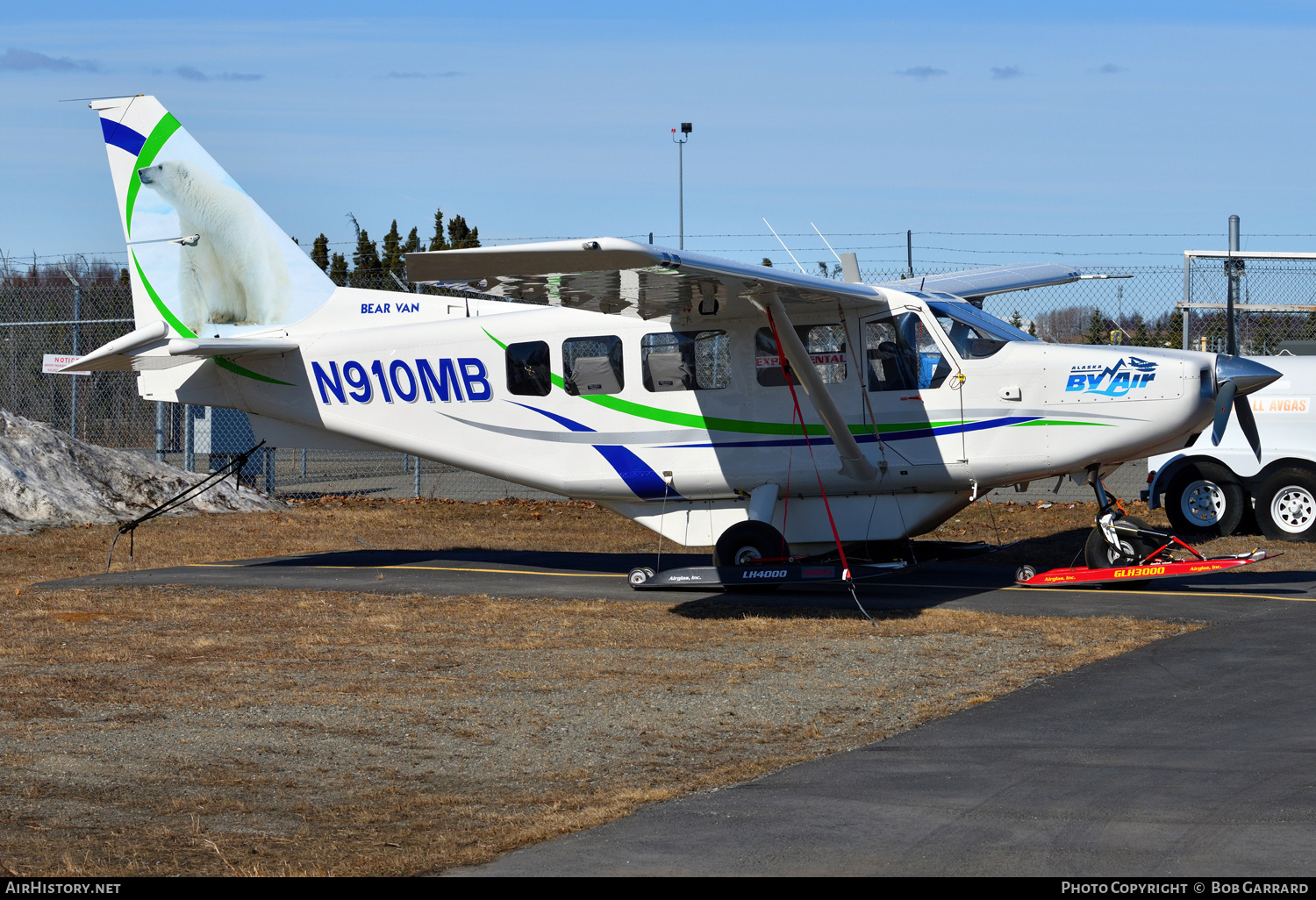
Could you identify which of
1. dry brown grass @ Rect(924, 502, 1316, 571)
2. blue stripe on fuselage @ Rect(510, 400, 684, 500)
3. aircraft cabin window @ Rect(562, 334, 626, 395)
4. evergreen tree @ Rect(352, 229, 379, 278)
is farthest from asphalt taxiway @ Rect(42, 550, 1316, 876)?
evergreen tree @ Rect(352, 229, 379, 278)

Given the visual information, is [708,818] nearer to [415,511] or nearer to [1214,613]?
[1214,613]

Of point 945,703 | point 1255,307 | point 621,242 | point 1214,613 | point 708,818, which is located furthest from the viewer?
point 1255,307

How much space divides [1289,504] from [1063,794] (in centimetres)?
1141

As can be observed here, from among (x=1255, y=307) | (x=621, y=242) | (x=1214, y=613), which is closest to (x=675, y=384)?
(x=621, y=242)

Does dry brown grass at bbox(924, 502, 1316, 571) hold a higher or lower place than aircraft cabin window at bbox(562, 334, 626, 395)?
lower

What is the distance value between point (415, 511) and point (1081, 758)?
15313 mm

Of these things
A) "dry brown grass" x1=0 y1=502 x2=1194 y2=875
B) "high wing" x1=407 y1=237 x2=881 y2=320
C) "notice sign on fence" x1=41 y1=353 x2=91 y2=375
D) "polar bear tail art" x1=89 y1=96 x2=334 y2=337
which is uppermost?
"polar bear tail art" x1=89 y1=96 x2=334 y2=337

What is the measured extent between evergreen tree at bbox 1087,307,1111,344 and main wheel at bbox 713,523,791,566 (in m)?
8.36

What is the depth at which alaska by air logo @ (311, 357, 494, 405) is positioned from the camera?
1369 cm

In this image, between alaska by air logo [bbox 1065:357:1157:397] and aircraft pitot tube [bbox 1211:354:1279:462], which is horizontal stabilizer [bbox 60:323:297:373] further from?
aircraft pitot tube [bbox 1211:354:1279:462]

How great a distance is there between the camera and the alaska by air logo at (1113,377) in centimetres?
1171

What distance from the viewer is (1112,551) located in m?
12.1

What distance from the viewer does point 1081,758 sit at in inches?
246

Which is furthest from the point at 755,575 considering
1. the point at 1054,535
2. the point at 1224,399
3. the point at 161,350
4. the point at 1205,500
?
the point at 1205,500
